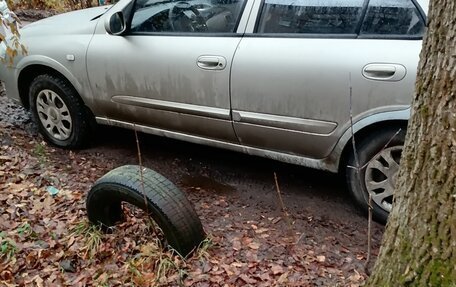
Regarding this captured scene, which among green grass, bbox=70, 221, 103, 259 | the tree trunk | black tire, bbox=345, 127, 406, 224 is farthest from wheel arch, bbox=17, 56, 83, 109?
the tree trunk

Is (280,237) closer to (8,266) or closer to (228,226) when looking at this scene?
(228,226)

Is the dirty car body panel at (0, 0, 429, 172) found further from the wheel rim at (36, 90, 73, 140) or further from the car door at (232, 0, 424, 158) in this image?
the wheel rim at (36, 90, 73, 140)

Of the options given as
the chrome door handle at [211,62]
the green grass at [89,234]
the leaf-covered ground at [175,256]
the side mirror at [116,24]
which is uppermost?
the side mirror at [116,24]

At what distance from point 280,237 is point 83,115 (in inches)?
88.1

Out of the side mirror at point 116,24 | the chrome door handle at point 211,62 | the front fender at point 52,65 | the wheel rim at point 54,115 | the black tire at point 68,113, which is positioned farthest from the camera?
the wheel rim at point 54,115

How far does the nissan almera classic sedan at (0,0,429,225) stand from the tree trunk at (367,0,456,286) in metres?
1.18

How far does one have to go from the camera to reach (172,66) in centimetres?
362

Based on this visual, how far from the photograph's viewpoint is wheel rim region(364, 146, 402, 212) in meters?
3.12

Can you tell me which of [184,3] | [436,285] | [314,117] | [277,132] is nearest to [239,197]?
[277,132]

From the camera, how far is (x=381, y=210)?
3.28 meters

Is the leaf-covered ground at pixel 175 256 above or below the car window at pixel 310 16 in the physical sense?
below

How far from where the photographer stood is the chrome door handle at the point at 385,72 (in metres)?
2.84

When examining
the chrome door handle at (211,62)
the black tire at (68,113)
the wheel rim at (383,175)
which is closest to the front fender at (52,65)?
the black tire at (68,113)

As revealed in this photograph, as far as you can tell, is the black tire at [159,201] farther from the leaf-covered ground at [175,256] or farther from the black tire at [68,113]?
the black tire at [68,113]
